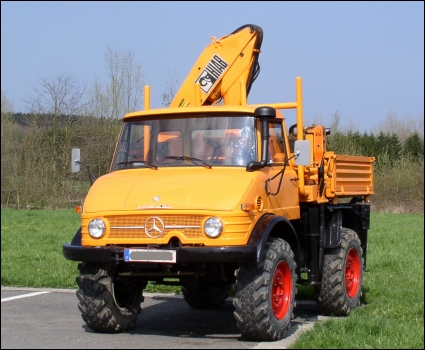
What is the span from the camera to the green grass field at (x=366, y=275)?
24.2ft

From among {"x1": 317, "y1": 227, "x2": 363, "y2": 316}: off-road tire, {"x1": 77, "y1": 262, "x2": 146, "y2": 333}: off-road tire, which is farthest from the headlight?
{"x1": 317, "y1": 227, "x2": 363, "y2": 316}: off-road tire

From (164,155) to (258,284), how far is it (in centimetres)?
207

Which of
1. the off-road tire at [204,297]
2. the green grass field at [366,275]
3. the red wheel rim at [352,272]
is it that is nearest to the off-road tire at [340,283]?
the red wheel rim at [352,272]

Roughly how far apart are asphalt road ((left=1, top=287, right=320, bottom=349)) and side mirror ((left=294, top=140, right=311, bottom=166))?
74.1 inches

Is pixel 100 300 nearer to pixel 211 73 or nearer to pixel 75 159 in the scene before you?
pixel 75 159

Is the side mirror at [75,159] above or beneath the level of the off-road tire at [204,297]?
above

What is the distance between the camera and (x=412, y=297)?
33.1 ft

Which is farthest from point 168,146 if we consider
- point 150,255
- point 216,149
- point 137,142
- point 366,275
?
point 366,275

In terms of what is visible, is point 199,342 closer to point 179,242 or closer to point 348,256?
point 179,242

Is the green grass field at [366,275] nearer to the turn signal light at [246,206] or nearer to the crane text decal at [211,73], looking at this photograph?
the turn signal light at [246,206]

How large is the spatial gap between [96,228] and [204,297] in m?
2.98

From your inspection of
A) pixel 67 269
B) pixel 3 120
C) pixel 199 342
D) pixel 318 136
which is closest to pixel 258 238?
pixel 199 342

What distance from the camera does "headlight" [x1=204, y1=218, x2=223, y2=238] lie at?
24.2 ft

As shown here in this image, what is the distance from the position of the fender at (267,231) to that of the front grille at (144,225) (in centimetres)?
56
